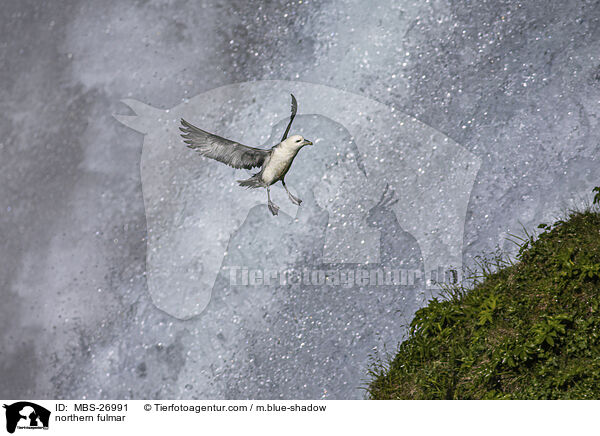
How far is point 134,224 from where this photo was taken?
5441 mm

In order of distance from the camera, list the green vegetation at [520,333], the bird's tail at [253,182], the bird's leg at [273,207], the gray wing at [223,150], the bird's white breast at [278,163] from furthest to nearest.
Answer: the bird's leg at [273,207] → the bird's tail at [253,182] → the bird's white breast at [278,163] → the gray wing at [223,150] → the green vegetation at [520,333]

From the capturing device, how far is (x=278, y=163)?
178 inches

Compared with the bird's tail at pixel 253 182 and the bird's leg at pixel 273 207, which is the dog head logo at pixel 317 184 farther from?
the bird's tail at pixel 253 182

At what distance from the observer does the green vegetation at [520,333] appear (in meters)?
3.55

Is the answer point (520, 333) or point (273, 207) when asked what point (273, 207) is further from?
point (520, 333)

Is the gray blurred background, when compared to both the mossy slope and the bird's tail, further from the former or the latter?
the bird's tail

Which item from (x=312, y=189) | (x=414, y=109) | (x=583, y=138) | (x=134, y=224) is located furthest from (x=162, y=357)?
(x=583, y=138)

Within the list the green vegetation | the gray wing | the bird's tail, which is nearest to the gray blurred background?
the green vegetation

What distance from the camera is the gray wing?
436cm
